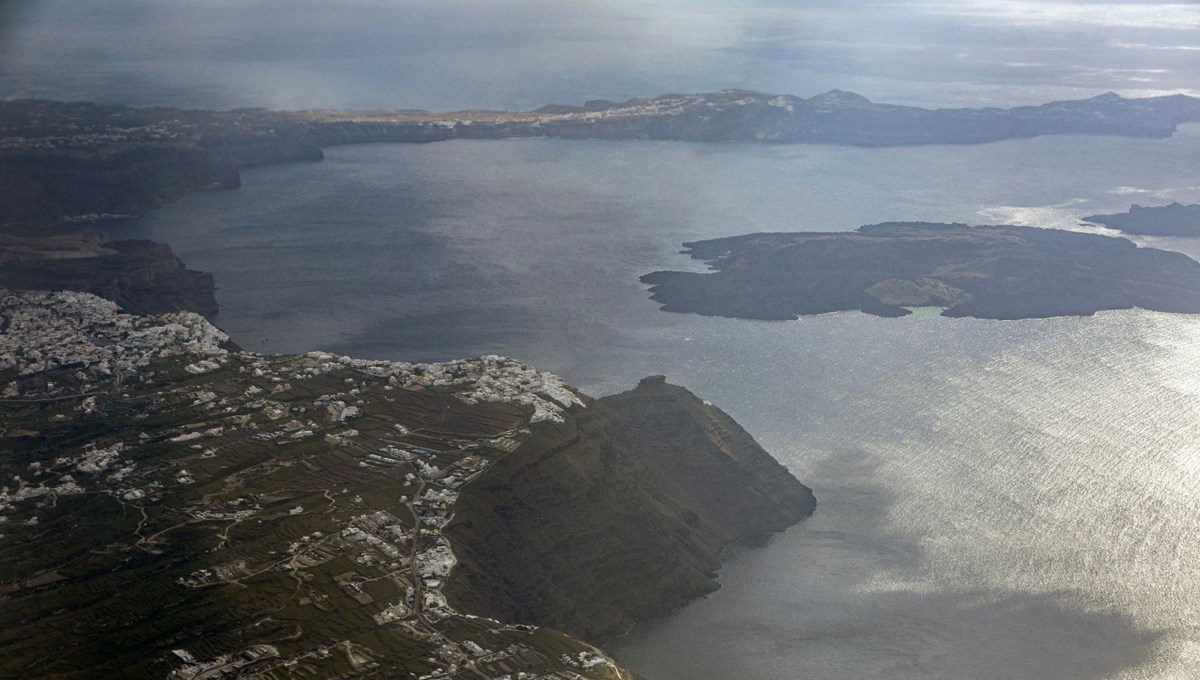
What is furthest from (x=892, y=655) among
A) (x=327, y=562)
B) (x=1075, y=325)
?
(x=1075, y=325)

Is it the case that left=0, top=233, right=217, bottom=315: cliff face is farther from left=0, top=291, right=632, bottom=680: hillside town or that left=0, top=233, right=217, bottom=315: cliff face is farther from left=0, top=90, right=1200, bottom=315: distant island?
left=0, top=291, right=632, bottom=680: hillside town

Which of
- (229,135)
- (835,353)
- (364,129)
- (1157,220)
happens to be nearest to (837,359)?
(835,353)

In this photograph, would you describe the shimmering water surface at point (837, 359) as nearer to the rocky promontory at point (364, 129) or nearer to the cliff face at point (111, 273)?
the cliff face at point (111, 273)

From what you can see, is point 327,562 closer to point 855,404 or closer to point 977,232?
point 855,404

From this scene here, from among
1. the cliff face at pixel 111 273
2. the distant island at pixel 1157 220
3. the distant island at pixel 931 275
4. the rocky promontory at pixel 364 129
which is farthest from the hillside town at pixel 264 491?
the distant island at pixel 1157 220

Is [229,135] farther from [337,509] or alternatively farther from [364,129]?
[337,509]

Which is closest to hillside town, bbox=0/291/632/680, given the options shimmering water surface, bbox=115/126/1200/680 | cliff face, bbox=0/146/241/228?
shimmering water surface, bbox=115/126/1200/680
